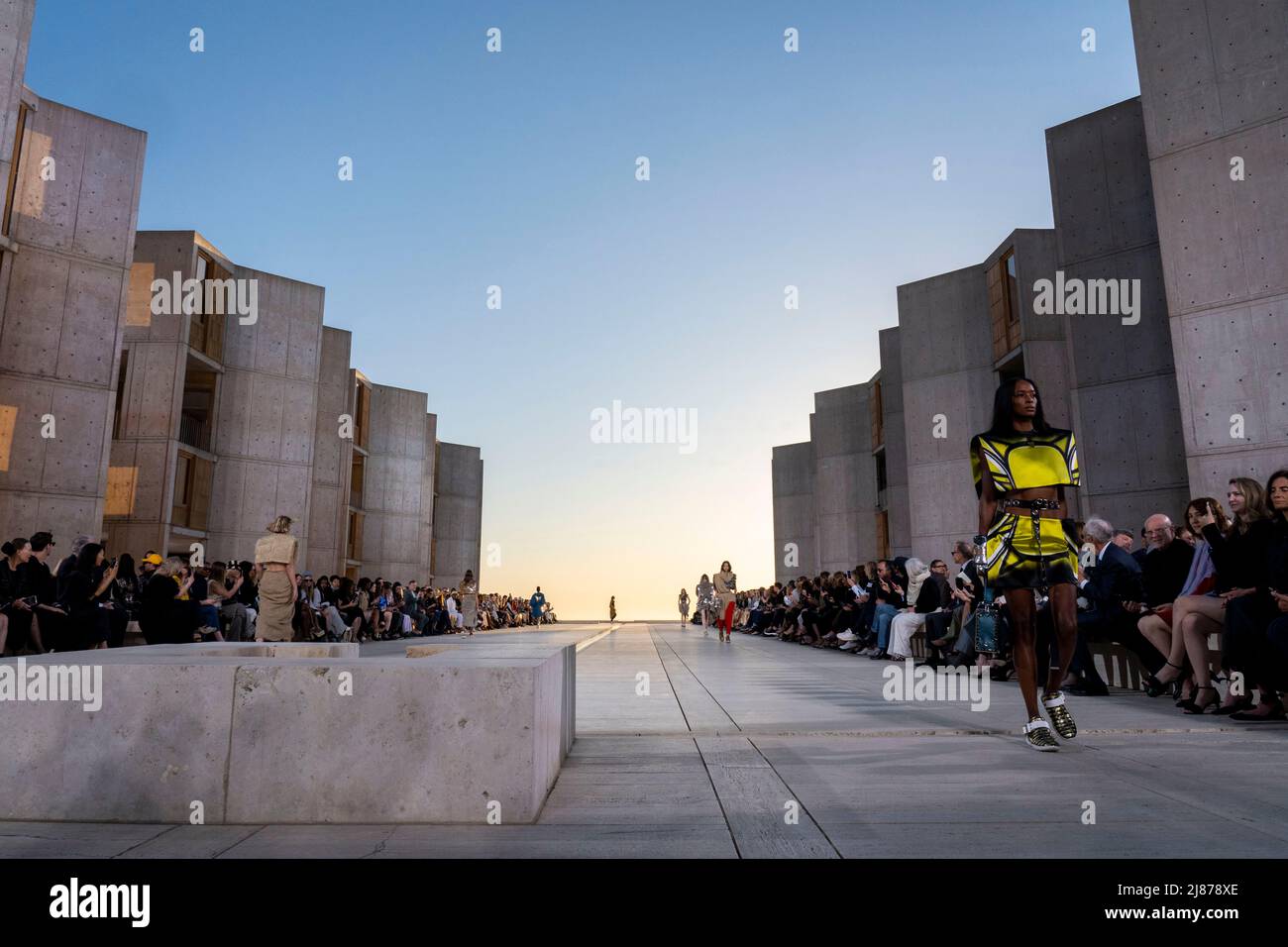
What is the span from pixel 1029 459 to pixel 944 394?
75.4ft

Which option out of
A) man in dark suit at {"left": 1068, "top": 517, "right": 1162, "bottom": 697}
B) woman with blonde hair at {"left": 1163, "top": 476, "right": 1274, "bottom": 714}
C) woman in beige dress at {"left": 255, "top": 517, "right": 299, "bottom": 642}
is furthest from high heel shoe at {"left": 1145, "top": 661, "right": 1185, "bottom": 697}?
woman in beige dress at {"left": 255, "top": 517, "right": 299, "bottom": 642}

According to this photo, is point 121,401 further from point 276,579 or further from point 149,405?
point 276,579

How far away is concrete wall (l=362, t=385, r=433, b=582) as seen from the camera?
40.0m

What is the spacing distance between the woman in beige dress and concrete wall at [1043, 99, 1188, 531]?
1701cm

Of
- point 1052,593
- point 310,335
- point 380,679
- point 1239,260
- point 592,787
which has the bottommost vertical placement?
point 592,787

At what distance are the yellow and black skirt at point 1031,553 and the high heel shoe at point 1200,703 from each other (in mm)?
2320

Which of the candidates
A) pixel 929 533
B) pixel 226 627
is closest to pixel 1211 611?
pixel 226 627

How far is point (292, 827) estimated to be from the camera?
2771mm

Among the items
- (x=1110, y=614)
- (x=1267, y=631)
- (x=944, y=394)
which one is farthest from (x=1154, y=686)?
(x=944, y=394)

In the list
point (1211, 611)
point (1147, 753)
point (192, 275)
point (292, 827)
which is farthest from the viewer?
point (192, 275)

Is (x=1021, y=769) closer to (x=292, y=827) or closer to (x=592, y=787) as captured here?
(x=592, y=787)

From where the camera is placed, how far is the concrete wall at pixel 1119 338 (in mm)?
17484

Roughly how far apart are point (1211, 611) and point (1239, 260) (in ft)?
33.9

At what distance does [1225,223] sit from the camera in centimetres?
1352
